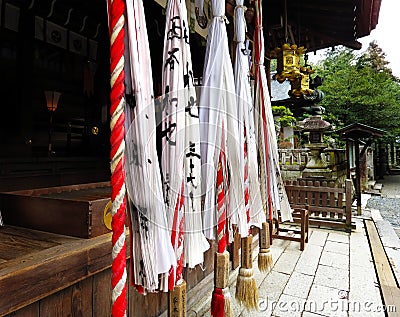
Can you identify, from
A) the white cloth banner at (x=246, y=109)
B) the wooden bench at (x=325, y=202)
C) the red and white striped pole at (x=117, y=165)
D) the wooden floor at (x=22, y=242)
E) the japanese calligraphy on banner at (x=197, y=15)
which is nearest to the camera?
the red and white striped pole at (x=117, y=165)

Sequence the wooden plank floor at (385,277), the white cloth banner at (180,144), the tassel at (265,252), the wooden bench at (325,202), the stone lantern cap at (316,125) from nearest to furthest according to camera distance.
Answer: the white cloth banner at (180,144), the tassel at (265,252), the wooden plank floor at (385,277), the wooden bench at (325,202), the stone lantern cap at (316,125)

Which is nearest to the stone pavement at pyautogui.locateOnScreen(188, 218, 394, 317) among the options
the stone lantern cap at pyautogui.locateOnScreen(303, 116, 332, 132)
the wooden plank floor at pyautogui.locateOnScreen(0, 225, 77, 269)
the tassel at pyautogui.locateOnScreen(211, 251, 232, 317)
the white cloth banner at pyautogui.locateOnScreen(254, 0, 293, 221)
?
the tassel at pyautogui.locateOnScreen(211, 251, 232, 317)

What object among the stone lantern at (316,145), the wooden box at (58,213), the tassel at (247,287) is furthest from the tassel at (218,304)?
the stone lantern at (316,145)

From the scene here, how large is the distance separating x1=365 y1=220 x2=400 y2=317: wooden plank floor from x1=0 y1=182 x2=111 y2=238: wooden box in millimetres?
2802

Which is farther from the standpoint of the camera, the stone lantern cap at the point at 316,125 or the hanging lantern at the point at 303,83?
the stone lantern cap at the point at 316,125

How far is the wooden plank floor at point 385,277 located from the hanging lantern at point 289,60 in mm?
2857

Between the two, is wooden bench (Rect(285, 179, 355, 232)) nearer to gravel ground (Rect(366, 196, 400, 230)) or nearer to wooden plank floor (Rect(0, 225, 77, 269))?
gravel ground (Rect(366, 196, 400, 230))

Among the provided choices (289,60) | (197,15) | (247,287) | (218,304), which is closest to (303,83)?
(289,60)

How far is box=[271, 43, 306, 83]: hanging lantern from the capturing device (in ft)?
11.9

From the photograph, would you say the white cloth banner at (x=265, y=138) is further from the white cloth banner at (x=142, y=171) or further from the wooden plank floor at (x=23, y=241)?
the wooden plank floor at (x=23, y=241)

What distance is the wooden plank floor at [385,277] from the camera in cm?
272

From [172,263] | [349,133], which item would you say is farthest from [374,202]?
[172,263]

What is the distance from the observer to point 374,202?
10008 mm

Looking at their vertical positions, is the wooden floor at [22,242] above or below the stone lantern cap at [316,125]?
below
